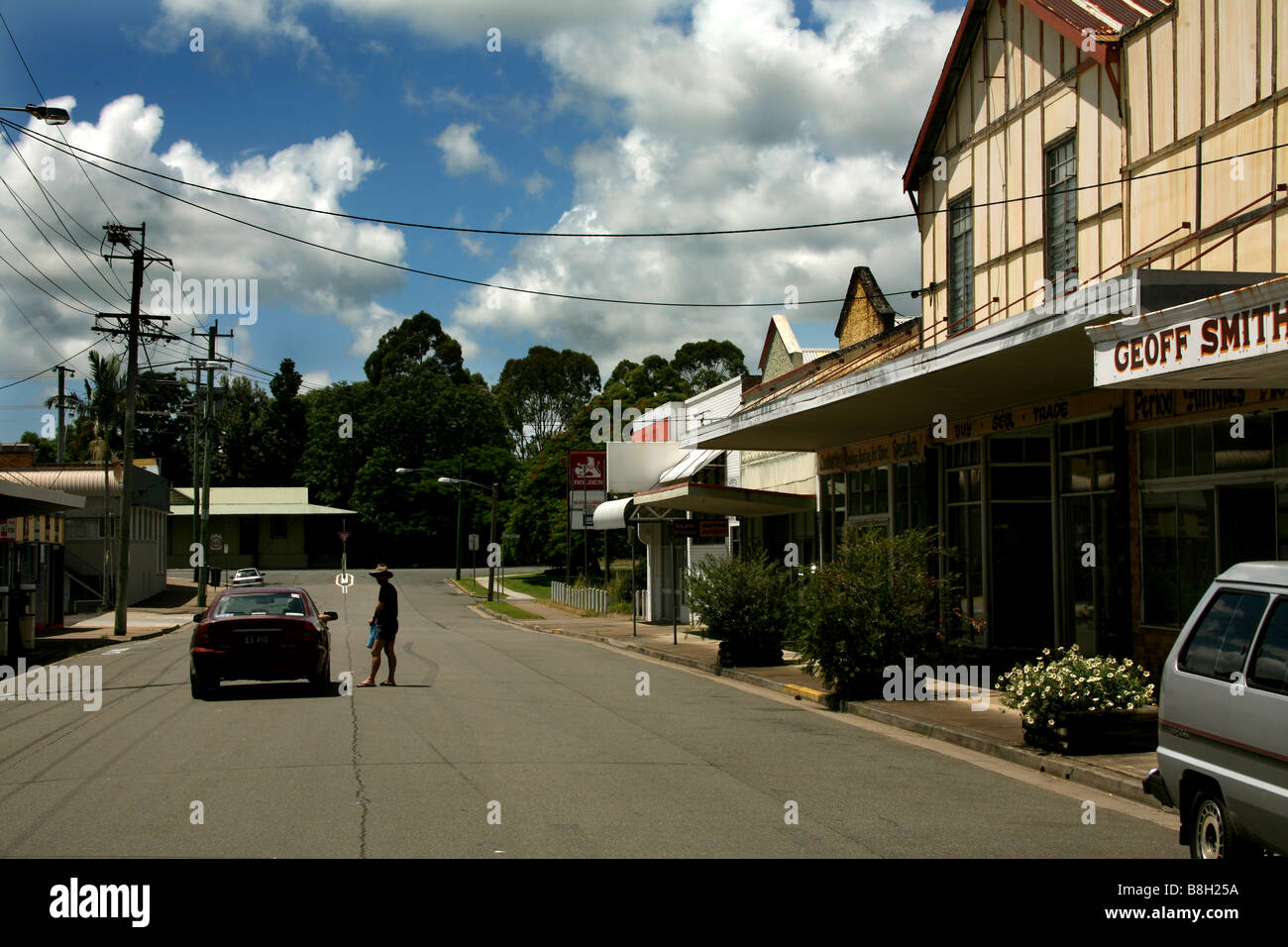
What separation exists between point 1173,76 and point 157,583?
5095 cm

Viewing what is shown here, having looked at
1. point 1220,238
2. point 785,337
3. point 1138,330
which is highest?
point 785,337

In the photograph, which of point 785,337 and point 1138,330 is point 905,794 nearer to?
point 1138,330

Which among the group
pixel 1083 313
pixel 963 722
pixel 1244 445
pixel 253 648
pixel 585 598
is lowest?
pixel 585 598

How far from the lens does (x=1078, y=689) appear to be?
11281 millimetres

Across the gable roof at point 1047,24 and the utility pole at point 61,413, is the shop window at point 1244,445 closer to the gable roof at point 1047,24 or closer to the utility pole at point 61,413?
the gable roof at point 1047,24

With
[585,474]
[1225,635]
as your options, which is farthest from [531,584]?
[1225,635]

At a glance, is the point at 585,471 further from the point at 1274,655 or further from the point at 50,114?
the point at 1274,655

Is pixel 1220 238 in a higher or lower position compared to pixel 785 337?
lower

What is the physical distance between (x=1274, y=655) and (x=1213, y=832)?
1.11 metres

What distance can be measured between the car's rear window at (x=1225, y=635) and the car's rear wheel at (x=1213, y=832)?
0.68m

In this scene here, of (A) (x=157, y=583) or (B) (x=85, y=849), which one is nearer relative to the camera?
(B) (x=85, y=849)
